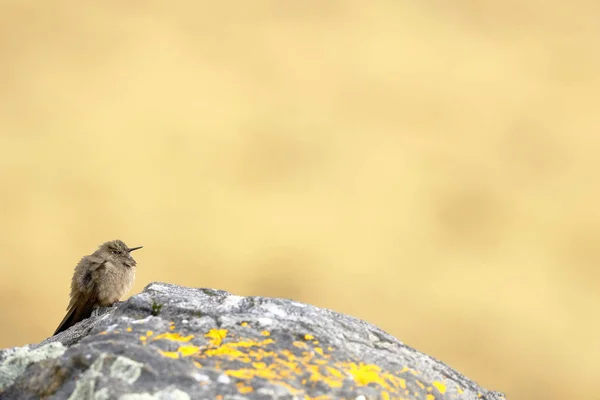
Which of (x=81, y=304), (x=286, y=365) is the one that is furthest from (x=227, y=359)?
(x=81, y=304)

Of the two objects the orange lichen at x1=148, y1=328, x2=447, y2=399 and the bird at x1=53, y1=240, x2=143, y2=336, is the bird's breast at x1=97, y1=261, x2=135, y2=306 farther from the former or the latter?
the orange lichen at x1=148, y1=328, x2=447, y2=399

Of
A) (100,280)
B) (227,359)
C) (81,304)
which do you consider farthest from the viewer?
(100,280)

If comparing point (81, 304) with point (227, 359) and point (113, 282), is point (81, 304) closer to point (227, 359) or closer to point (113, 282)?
point (113, 282)

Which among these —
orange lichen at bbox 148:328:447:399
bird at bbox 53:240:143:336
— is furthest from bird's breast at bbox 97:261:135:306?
orange lichen at bbox 148:328:447:399

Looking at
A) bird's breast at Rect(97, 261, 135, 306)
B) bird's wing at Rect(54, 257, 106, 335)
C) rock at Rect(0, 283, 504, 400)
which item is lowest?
bird's wing at Rect(54, 257, 106, 335)

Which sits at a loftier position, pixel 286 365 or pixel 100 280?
pixel 286 365

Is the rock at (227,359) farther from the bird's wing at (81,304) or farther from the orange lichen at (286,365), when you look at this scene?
the bird's wing at (81,304)

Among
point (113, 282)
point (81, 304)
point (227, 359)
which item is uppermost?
point (227, 359)
